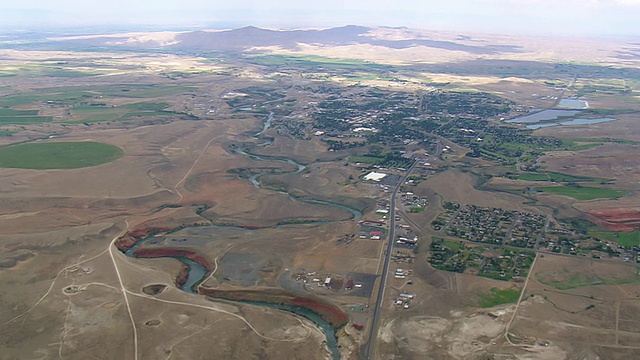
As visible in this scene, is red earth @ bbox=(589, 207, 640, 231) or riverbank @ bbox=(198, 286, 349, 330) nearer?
riverbank @ bbox=(198, 286, 349, 330)

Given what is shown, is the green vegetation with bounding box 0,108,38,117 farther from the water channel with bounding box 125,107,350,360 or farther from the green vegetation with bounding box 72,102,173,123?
the water channel with bounding box 125,107,350,360

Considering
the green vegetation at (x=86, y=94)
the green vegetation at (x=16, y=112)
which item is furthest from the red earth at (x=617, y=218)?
the green vegetation at (x=86, y=94)

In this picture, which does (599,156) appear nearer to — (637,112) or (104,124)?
(637,112)

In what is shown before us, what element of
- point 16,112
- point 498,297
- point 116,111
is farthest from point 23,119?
point 498,297

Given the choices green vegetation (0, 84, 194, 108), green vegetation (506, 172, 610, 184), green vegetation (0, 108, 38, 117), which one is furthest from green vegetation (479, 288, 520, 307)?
green vegetation (0, 84, 194, 108)

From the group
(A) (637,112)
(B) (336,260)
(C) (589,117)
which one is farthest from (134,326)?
(A) (637,112)

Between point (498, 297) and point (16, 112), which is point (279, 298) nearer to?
point (498, 297)
